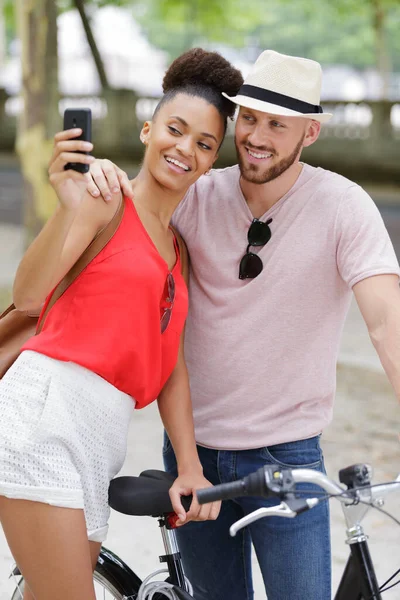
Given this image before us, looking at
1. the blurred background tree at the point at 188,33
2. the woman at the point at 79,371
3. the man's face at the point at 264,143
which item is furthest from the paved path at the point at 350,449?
the blurred background tree at the point at 188,33

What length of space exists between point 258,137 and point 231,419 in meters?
0.87

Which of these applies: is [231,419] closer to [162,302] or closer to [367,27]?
[162,302]

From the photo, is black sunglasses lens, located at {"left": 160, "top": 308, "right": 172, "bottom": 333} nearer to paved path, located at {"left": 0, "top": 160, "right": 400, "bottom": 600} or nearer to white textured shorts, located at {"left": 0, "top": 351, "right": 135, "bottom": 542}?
white textured shorts, located at {"left": 0, "top": 351, "right": 135, "bottom": 542}

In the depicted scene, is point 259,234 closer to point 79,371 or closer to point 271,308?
point 271,308

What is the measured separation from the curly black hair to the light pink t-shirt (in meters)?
0.29

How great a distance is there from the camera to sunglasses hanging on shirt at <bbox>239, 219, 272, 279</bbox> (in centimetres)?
278

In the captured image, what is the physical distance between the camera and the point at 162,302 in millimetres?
2633

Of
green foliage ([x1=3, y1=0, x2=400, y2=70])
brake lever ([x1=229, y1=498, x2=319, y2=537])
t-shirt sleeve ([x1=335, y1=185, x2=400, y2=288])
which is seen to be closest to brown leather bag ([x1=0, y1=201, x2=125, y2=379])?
t-shirt sleeve ([x1=335, y1=185, x2=400, y2=288])

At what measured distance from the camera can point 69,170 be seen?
94.0 inches

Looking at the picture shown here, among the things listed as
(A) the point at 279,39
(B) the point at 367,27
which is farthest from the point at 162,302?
(A) the point at 279,39

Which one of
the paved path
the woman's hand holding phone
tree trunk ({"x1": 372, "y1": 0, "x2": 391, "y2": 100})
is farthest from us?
tree trunk ({"x1": 372, "y1": 0, "x2": 391, "y2": 100})

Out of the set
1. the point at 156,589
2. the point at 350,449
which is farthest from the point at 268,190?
the point at 350,449

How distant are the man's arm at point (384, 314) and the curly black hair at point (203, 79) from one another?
689 millimetres

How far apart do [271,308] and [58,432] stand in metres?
0.76
